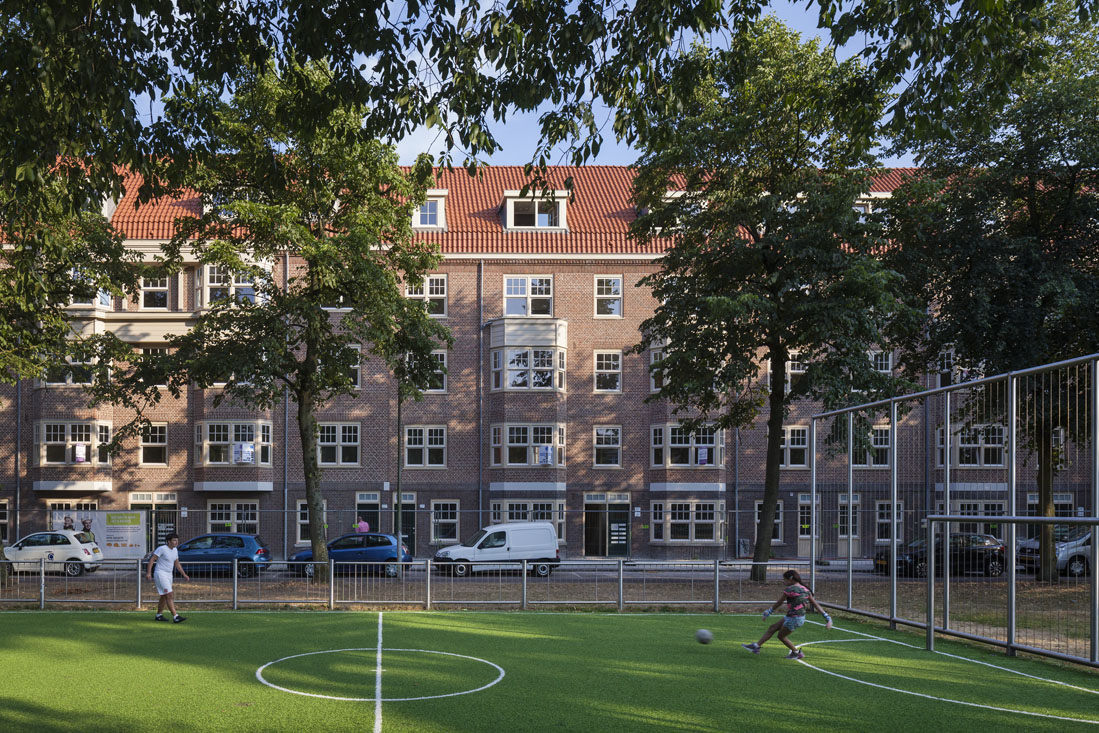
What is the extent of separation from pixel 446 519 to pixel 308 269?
63.5 ft

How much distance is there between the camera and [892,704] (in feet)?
39.6

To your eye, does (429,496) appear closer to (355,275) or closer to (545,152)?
(355,275)

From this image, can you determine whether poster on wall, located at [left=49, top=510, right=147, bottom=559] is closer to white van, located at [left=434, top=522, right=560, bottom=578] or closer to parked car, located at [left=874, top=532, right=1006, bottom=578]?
white van, located at [left=434, top=522, right=560, bottom=578]

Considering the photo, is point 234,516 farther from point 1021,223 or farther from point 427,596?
point 1021,223

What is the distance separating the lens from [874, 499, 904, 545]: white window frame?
20438 millimetres

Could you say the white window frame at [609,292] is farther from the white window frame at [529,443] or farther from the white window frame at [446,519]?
the white window frame at [446,519]

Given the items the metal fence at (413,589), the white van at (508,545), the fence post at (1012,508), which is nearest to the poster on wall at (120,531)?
the white van at (508,545)

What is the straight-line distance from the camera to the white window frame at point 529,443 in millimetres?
44406

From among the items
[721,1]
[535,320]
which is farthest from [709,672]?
[535,320]

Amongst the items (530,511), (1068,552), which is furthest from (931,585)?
(530,511)

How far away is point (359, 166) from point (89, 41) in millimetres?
17987

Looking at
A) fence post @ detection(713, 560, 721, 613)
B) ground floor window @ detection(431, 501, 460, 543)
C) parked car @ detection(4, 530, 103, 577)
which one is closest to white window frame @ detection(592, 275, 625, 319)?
ground floor window @ detection(431, 501, 460, 543)

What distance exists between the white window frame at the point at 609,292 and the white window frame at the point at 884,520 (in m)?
24.9

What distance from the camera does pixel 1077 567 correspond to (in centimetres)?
1441
